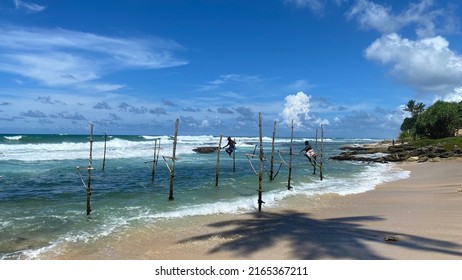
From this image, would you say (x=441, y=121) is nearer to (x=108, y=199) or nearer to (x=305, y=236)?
(x=108, y=199)

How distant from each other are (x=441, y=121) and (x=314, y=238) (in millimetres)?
55087

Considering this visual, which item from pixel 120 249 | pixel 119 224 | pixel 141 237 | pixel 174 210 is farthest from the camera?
pixel 174 210

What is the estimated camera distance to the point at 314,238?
31.1 feet

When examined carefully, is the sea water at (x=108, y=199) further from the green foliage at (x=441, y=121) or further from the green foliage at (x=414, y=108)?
the green foliage at (x=414, y=108)

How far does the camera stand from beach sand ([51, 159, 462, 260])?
832 cm

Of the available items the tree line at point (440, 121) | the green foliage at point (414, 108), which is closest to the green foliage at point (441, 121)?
the tree line at point (440, 121)

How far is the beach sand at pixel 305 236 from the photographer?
832 cm

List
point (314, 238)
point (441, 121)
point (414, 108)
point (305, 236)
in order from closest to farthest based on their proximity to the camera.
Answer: point (314, 238) → point (305, 236) → point (441, 121) → point (414, 108)

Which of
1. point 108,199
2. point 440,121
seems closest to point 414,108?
point 440,121

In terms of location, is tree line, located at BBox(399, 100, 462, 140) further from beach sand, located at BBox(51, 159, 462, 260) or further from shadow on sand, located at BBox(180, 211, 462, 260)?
shadow on sand, located at BBox(180, 211, 462, 260)

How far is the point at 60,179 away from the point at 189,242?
1521 centimetres

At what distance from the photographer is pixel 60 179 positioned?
21.9 m
